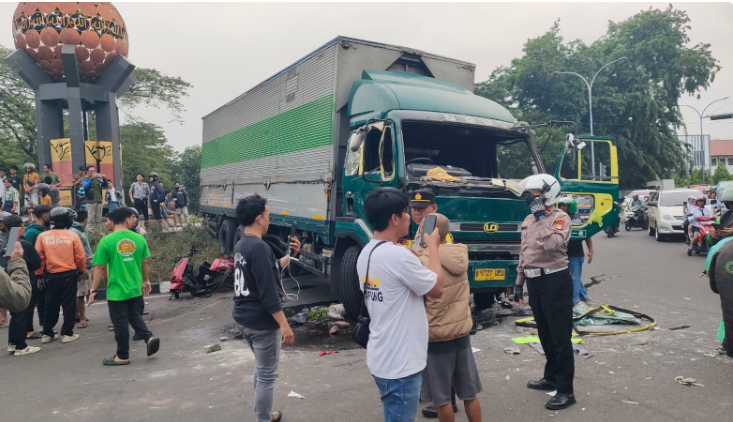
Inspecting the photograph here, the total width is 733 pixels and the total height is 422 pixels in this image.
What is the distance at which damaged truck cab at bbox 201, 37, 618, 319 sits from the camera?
19.4ft

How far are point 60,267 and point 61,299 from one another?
0.43 meters

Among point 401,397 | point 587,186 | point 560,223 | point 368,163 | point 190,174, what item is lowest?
point 401,397

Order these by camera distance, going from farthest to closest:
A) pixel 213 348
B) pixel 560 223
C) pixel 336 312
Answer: pixel 336 312, pixel 213 348, pixel 560 223

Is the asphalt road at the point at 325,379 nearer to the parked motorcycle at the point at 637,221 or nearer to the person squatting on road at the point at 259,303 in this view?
the person squatting on road at the point at 259,303

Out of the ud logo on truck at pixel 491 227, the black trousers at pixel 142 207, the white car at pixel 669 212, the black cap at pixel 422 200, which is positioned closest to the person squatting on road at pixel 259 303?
the black cap at pixel 422 200

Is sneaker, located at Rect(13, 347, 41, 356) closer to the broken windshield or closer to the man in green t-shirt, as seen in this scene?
the man in green t-shirt

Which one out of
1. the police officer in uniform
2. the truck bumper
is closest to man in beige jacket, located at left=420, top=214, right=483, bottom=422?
the police officer in uniform

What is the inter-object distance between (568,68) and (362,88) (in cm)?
2616

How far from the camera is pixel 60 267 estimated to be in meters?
6.11

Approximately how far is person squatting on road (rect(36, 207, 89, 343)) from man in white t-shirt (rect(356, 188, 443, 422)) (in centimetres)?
507

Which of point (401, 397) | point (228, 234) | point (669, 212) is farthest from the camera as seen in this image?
point (669, 212)

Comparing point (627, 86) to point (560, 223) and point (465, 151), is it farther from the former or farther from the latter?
point (560, 223)

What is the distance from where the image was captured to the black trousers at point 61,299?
20.0ft

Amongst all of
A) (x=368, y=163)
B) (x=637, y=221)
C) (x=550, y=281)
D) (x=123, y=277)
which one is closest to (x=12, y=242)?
(x=123, y=277)
